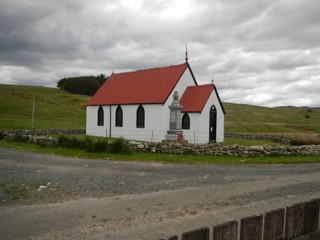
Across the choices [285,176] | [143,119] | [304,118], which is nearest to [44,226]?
[285,176]

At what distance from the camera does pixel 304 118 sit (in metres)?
96.2

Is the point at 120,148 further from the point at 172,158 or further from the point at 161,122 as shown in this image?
the point at 161,122

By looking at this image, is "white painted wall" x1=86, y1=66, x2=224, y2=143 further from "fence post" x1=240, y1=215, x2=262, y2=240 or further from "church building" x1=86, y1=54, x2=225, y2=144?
"fence post" x1=240, y1=215, x2=262, y2=240

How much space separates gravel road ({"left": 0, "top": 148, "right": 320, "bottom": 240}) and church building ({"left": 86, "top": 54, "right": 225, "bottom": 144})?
1297 cm

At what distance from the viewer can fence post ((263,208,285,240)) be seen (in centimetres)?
342

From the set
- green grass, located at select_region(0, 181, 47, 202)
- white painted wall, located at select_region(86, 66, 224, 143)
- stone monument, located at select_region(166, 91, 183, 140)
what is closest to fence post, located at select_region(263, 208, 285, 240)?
green grass, located at select_region(0, 181, 47, 202)

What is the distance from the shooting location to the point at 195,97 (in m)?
31.3

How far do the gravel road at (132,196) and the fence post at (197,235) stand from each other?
3492 millimetres

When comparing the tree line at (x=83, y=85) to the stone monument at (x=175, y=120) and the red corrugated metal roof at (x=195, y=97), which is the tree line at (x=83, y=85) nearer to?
the red corrugated metal roof at (x=195, y=97)

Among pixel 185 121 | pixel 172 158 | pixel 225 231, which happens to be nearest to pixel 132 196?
pixel 225 231

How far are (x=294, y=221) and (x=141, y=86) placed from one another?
31.6m

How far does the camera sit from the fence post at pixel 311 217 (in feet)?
12.3

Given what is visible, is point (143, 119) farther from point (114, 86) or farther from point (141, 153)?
point (141, 153)

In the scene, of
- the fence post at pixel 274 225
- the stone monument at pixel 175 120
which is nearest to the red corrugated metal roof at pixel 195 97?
the stone monument at pixel 175 120
